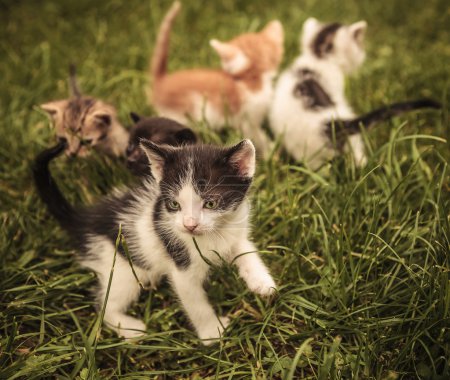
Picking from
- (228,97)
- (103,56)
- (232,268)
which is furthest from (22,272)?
(103,56)

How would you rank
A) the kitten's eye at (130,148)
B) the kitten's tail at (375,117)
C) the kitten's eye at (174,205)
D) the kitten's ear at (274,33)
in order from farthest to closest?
the kitten's ear at (274,33)
the kitten's tail at (375,117)
the kitten's eye at (130,148)
the kitten's eye at (174,205)

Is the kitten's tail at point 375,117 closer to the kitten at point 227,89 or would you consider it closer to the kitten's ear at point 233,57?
the kitten at point 227,89

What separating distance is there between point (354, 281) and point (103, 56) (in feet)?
11.1

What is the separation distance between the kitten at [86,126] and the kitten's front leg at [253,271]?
1236mm

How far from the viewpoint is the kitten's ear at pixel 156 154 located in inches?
72.7

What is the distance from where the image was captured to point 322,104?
3020 millimetres

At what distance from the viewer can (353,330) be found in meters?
2.01

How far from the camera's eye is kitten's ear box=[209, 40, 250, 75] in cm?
342

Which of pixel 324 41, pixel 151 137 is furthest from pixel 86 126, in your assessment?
pixel 324 41

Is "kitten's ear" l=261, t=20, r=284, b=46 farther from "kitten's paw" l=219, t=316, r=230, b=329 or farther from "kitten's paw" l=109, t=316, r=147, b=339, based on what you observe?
"kitten's paw" l=109, t=316, r=147, b=339

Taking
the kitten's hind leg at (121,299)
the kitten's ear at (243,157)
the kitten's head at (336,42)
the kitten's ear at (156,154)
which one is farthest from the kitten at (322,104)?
the kitten's hind leg at (121,299)

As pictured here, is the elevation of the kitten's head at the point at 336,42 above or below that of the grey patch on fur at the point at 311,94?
above

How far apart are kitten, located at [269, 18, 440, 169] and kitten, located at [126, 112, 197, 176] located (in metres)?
0.82

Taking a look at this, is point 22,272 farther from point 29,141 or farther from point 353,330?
point 353,330
